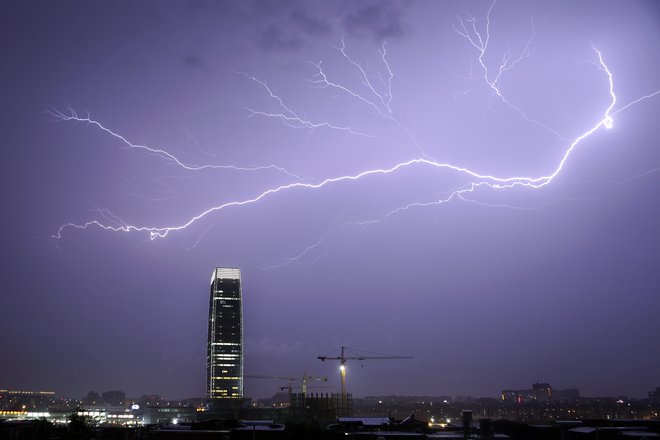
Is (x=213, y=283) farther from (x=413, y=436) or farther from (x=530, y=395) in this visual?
(x=413, y=436)

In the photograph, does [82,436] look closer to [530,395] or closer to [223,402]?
[223,402]

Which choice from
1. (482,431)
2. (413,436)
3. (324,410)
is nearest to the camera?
(413,436)

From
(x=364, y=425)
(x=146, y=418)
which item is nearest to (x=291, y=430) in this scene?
(x=364, y=425)

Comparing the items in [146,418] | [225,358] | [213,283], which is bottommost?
[146,418]

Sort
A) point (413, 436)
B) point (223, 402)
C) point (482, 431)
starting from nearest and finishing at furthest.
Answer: point (413, 436)
point (482, 431)
point (223, 402)

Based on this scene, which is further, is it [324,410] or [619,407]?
[619,407]

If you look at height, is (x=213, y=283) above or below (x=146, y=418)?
above
